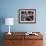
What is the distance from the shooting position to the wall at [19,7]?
448 centimetres

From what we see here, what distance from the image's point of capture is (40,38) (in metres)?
3.92

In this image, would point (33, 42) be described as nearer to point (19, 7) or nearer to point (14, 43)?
point (14, 43)

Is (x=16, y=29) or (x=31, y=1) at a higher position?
(x=31, y=1)

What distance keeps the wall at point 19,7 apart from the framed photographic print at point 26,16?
124mm

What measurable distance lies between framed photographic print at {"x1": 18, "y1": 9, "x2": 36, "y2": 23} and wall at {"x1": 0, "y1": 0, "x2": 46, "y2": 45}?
0.41 feet

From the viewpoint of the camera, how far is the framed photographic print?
4476 mm

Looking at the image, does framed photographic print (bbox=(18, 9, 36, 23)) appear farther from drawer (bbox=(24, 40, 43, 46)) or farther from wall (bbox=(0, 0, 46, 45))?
drawer (bbox=(24, 40, 43, 46))

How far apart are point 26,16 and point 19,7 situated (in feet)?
1.27

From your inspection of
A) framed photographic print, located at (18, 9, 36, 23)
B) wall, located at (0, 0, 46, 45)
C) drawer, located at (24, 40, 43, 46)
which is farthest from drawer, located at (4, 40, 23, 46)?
framed photographic print, located at (18, 9, 36, 23)

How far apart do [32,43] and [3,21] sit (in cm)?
128

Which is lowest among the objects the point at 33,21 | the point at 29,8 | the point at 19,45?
the point at 19,45

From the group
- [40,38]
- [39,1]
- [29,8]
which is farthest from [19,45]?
[39,1]

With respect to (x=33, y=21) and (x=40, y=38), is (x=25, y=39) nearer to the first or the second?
(x=40, y=38)

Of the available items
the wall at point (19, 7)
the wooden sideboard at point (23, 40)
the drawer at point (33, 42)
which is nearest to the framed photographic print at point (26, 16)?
the wall at point (19, 7)
